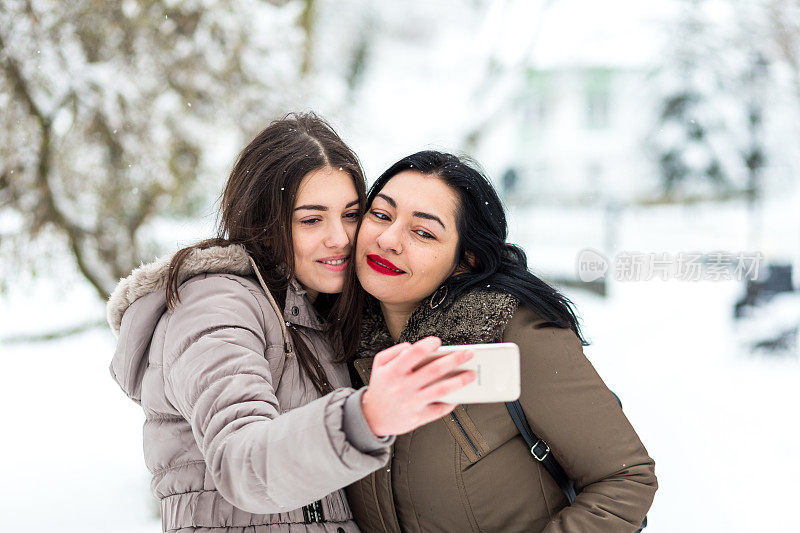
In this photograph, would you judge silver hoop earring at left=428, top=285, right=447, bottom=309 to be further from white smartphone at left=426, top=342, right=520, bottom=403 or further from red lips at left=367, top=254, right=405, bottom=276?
white smartphone at left=426, top=342, right=520, bottom=403

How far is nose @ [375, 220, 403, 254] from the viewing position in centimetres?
194

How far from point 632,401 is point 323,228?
3821 millimetres

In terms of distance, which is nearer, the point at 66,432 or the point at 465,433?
the point at 465,433

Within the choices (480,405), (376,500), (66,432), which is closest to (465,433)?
(480,405)

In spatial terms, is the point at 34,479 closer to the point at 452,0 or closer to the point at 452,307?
the point at 452,307

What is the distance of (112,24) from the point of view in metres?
4.18

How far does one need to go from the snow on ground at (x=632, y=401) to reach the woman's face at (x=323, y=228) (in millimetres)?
2393

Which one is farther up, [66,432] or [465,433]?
[465,433]

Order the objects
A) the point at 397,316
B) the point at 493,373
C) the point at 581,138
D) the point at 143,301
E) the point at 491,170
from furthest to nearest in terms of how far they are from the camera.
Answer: the point at 581,138 → the point at 491,170 → the point at 397,316 → the point at 143,301 → the point at 493,373

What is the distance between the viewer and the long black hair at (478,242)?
195 centimetres

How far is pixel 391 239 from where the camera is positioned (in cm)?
194

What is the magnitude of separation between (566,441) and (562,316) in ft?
1.16

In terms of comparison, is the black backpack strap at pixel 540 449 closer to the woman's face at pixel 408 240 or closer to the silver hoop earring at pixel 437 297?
the silver hoop earring at pixel 437 297

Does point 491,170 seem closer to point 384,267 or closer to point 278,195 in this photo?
point 384,267
